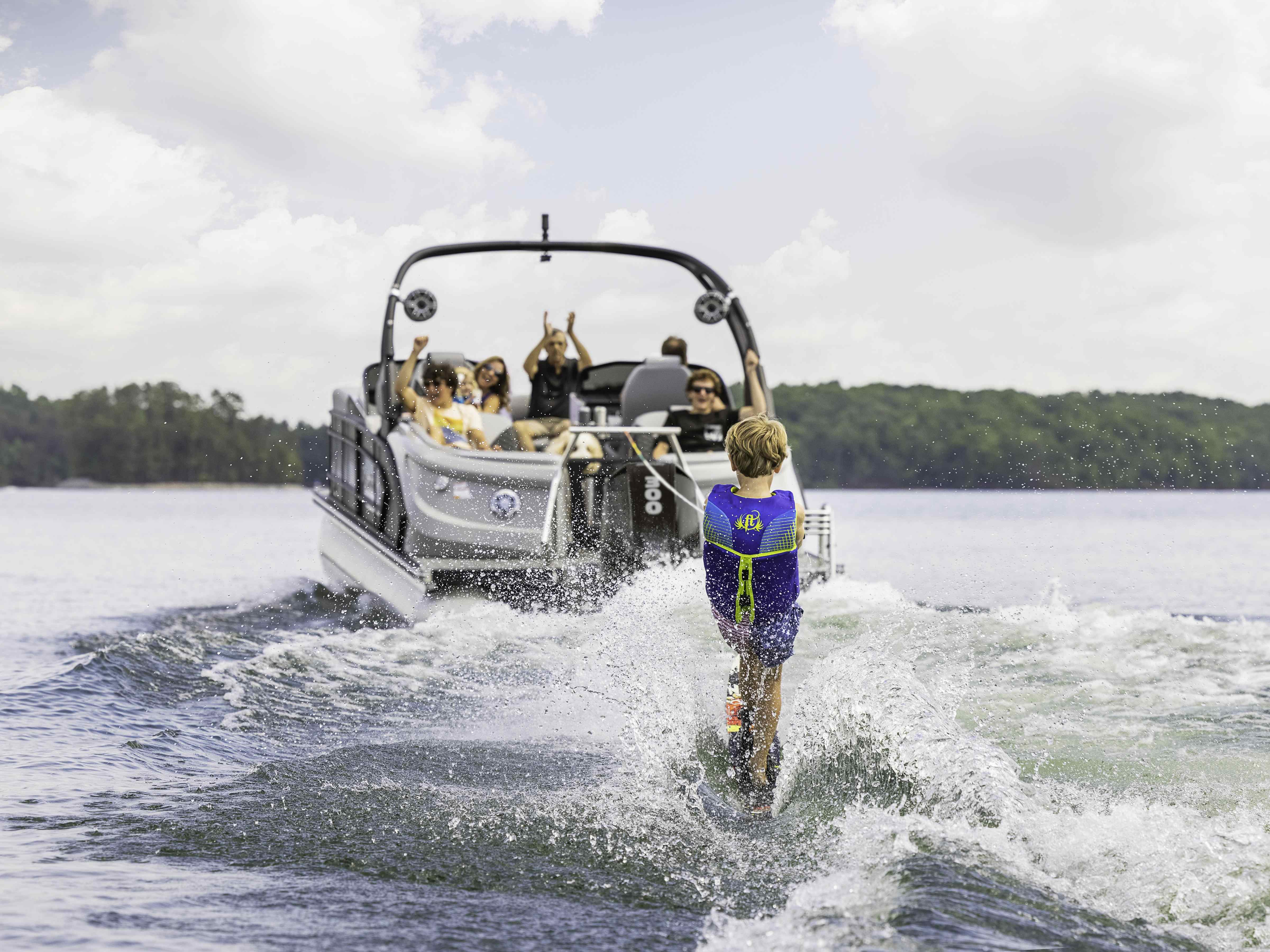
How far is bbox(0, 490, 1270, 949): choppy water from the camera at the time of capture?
316 centimetres

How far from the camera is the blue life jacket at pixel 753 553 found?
4.19 meters

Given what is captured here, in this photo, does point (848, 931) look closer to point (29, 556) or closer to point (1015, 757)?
point (1015, 757)

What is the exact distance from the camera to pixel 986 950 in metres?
2.83

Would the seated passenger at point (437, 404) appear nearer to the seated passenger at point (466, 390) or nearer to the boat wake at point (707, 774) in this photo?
the seated passenger at point (466, 390)

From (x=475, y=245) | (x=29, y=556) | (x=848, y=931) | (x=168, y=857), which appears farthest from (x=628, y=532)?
(x=29, y=556)

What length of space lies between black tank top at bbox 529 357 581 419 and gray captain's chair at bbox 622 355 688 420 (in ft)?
3.80

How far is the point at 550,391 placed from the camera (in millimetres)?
10977

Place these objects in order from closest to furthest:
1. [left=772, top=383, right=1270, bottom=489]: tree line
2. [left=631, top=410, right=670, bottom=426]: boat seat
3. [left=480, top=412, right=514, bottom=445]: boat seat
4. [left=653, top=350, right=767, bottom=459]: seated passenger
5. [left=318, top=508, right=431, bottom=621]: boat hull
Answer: [left=318, top=508, right=431, bottom=621]: boat hull → [left=653, top=350, right=767, bottom=459]: seated passenger → [left=631, top=410, right=670, bottom=426]: boat seat → [left=480, top=412, right=514, bottom=445]: boat seat → [left=772, top=383, right=1270, bottom=489]: tree line

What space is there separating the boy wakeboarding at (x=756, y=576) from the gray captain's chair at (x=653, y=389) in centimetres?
551

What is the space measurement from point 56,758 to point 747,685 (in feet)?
10.6

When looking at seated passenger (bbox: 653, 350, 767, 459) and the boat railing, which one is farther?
seated passenger (bbox: 653, 350, 767, 459)

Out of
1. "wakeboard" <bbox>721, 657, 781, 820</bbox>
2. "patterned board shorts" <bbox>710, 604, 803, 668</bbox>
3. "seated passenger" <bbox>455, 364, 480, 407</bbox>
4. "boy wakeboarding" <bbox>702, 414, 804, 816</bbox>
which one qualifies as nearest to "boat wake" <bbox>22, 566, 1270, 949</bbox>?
"wakeboard" <bbox>721, 657, 781, 820</bbox>

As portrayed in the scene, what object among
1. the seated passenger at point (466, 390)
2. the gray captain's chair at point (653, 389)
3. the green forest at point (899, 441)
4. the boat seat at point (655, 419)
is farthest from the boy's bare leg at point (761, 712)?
the green forest at point (899, 441)

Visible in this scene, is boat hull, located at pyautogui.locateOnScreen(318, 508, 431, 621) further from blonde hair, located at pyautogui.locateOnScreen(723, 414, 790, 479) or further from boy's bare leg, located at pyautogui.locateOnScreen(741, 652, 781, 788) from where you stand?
blonde hair, located at pyautogui.locateOnScreen(723, 414, 790, 479)
